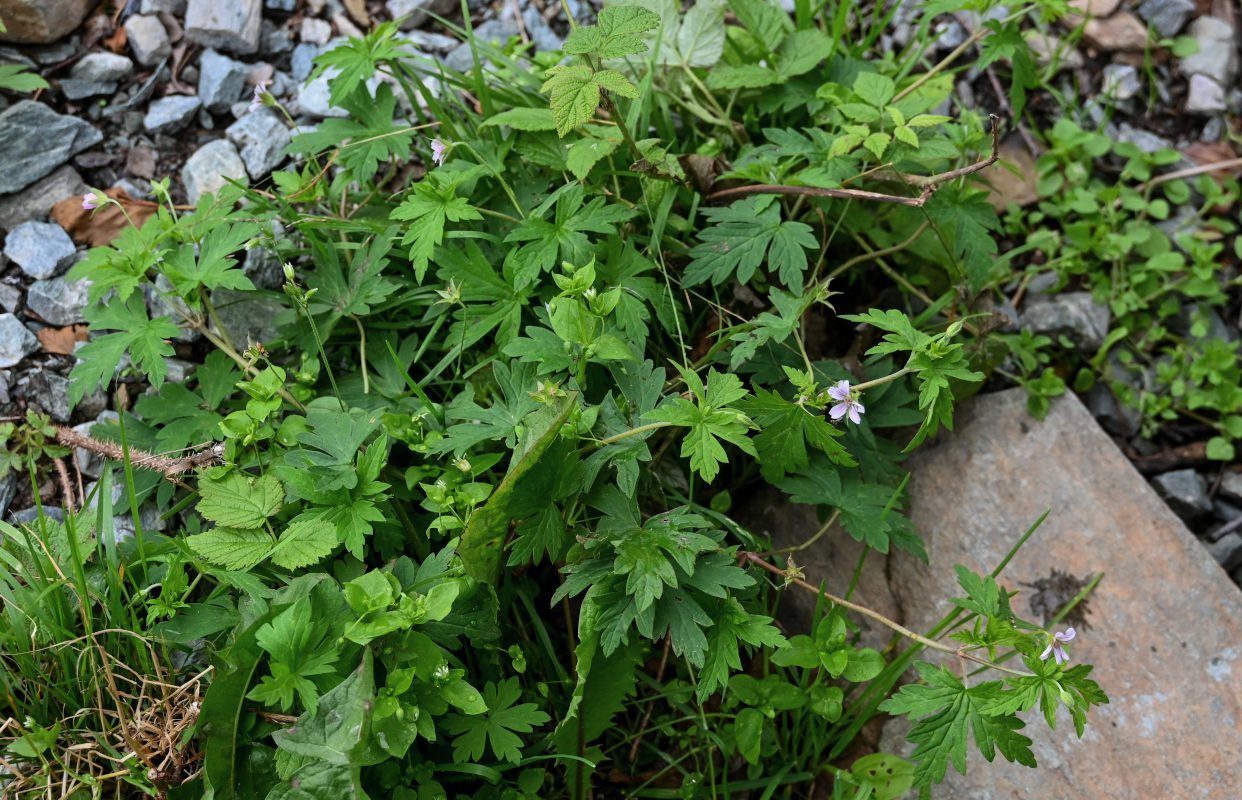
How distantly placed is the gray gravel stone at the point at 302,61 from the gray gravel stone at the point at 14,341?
3.69ft

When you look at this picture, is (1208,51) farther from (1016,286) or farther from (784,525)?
(784,525)

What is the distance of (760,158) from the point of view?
95.8 inches

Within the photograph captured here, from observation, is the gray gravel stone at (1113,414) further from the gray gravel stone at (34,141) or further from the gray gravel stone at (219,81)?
the gray gravel stone at (34,141)

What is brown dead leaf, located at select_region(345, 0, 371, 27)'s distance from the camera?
304 cm

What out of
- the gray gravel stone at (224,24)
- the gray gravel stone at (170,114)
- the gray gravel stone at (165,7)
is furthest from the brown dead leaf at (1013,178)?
the gray gravel stone at (165,7)

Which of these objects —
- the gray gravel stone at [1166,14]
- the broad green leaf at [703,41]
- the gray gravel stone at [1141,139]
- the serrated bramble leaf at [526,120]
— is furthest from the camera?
the gray gravel stone at [1166,14]

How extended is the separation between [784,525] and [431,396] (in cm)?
102

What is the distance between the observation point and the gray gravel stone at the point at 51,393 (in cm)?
234

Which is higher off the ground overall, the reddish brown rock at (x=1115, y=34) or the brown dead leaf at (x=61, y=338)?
the brown dead leaf at (x=61, y=338)

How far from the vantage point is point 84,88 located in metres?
2.79

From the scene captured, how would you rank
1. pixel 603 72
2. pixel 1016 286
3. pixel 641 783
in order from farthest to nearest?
pixel 1016 286 → pixel 641 783 → pixel 603 72

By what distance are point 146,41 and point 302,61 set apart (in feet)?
1.58

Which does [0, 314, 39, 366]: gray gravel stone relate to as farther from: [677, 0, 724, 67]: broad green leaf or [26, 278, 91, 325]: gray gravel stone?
[677, 0, 724, 67]: broad green leaf

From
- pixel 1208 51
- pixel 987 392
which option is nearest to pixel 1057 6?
pixel 987 392
